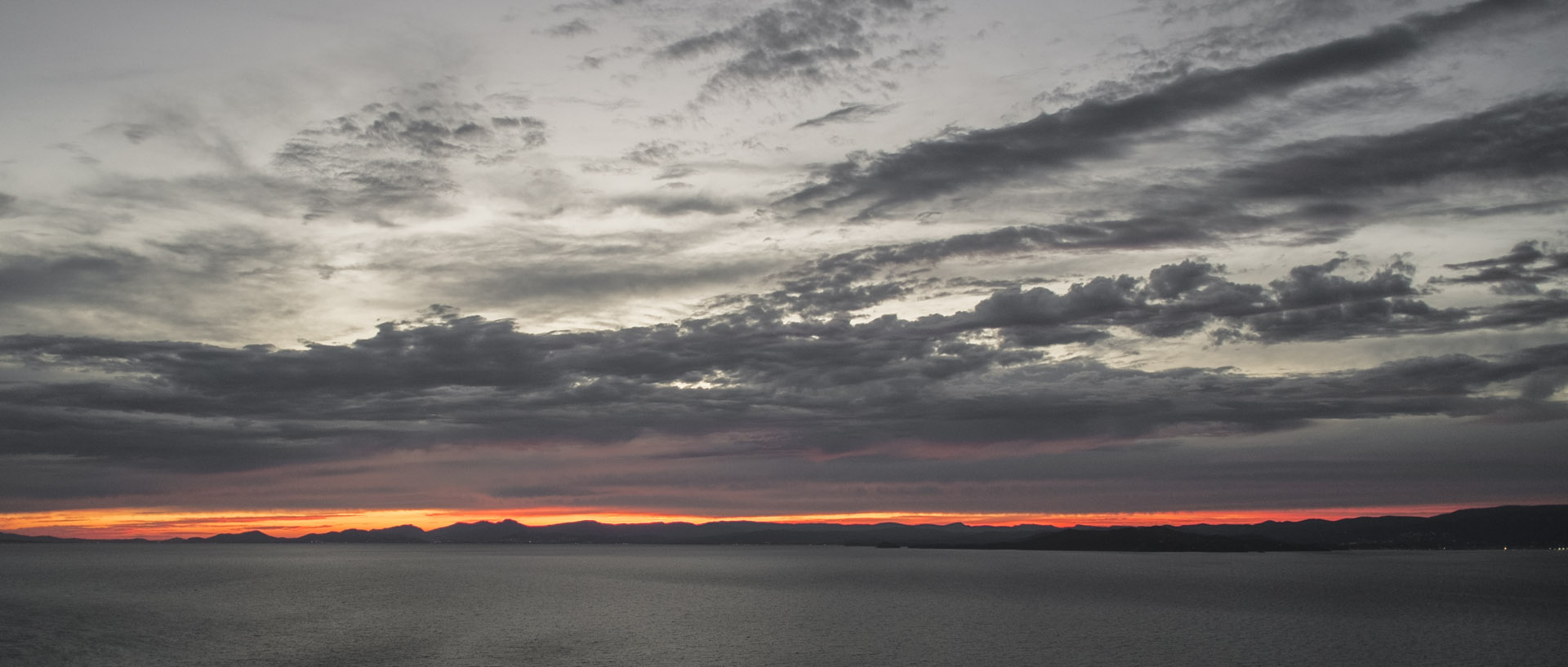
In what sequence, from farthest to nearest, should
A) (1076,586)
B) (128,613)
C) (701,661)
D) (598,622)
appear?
(1076,586)
(128,613)
(598,622)
(701,661)

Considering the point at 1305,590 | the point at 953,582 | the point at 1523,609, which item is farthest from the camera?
the point at 953,582

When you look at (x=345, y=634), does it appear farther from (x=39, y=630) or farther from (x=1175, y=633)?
(x=1175, y=633)

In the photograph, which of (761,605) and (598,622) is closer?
(598,622)

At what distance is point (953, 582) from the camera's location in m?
173

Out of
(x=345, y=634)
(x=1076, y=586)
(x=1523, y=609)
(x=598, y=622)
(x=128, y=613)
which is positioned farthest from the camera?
(x=1076, y=586)

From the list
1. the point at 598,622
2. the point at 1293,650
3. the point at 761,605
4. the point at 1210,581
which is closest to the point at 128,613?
the point at 598,622

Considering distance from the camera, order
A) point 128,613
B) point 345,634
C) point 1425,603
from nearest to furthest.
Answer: point 345,634 → point 128,613 → point 1425,603

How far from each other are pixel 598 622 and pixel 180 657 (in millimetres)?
34756

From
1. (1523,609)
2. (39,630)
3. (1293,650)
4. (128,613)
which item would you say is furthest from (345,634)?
(1523,609)

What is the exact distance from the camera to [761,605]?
116 metres

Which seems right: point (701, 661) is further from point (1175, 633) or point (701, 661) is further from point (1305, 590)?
point (1305, 590)

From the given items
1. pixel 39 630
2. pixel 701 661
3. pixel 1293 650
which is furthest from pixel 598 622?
pixel 1293 650

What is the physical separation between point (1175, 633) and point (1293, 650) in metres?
11.6

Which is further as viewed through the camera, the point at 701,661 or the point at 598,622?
the point at 598,622
